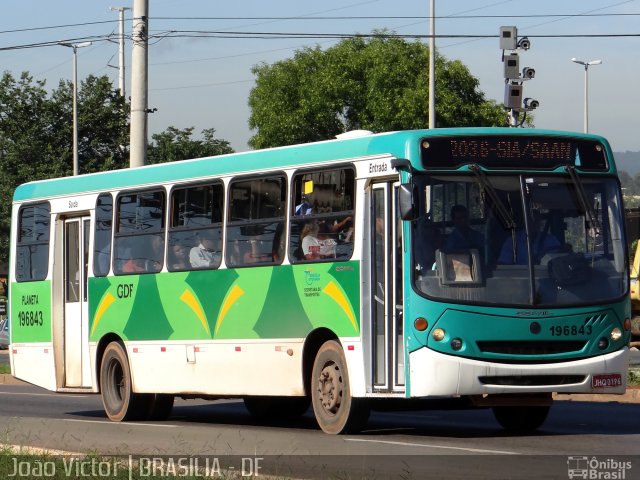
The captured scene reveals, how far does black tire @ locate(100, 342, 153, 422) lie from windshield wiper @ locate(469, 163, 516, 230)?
6.21 metres

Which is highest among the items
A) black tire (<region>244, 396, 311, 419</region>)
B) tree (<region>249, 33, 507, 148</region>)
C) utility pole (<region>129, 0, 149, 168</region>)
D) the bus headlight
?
tree (<region>249, 33, 507, 148</region>)

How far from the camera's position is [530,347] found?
14.0 meters

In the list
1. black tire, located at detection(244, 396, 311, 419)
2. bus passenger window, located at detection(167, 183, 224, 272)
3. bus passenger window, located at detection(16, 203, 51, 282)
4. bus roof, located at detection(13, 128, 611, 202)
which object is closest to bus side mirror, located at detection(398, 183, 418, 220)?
bus roof, located at detection(13, 128, 611, 202)

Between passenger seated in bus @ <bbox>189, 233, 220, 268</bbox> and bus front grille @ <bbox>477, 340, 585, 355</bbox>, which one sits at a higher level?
passenger seated in bus @ <bbox>189, 233, 220, 268</bbox>

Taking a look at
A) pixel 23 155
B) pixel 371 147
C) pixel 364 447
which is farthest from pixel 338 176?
pixel 23 155

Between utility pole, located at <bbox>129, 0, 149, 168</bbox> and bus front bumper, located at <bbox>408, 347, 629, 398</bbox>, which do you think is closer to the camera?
bus front bumper, located at <bbox>408, 347, 629, 398</bbox>

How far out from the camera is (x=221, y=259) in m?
17.0

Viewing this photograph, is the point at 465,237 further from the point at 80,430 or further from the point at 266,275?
the point at 80,430

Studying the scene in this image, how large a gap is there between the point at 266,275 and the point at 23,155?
4422 centimetres

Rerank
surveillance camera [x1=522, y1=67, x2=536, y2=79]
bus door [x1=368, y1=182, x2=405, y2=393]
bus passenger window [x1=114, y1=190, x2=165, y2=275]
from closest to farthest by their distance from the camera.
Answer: bus door [x1=368, y1=182, x2=405, y2=393] → bus passenger window [x1=114, y1=190, x2=165, y2=275] → surveillance camera [x1=522, y1=67, x2=536, y2=79]

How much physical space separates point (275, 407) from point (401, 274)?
5.10 meters

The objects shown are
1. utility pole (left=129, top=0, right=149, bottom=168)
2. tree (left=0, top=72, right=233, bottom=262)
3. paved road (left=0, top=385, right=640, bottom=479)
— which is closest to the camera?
paved road (left=0, top=385, right=640, bottom=479)

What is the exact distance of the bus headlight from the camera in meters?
14.3

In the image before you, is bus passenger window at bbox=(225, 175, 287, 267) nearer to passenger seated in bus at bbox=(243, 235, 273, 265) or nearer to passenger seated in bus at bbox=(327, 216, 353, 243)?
passenger seated in bus at bbox=(243, 235, 273, 265)
